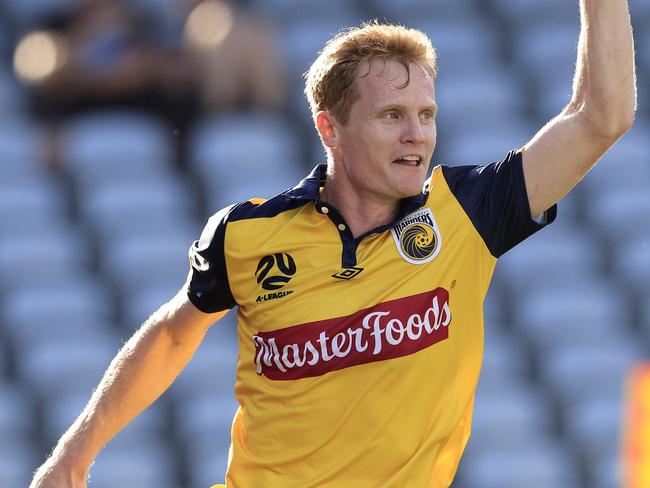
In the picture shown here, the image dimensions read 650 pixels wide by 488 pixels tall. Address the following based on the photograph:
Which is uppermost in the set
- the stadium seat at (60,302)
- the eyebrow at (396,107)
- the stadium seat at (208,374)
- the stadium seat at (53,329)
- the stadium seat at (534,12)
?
the stadium seat at (534,12)

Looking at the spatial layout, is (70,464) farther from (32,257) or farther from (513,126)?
(513,126)

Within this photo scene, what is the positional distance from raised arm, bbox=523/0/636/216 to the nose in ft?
1.01

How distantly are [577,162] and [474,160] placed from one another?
18.3 ft

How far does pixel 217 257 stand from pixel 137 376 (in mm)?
494

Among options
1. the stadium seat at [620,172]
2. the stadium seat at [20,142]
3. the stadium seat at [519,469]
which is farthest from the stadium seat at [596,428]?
the stadium seat at [20,142]

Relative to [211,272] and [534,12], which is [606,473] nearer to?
[534,12]

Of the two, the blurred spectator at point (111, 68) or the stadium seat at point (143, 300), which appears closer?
A: the stadium seat at point (143, 300)

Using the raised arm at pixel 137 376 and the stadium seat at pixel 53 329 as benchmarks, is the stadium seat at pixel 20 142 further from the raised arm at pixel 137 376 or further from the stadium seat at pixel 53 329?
the raised arm at pixel 137 376

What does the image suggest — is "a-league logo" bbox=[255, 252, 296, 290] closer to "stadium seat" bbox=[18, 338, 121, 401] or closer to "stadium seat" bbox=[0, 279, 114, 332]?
"stadium seat" bbox=[18, 338, 121, 401]

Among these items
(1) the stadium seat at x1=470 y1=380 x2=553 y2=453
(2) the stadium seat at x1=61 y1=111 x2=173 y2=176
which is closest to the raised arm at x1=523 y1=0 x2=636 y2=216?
(1) the stadium seat at x1=470 y1=380 x2=553 y2=453

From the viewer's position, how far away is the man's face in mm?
4008

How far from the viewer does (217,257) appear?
4.17 m

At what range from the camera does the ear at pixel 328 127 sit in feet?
13.9

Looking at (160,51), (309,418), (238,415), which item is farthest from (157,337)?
(160,51)
